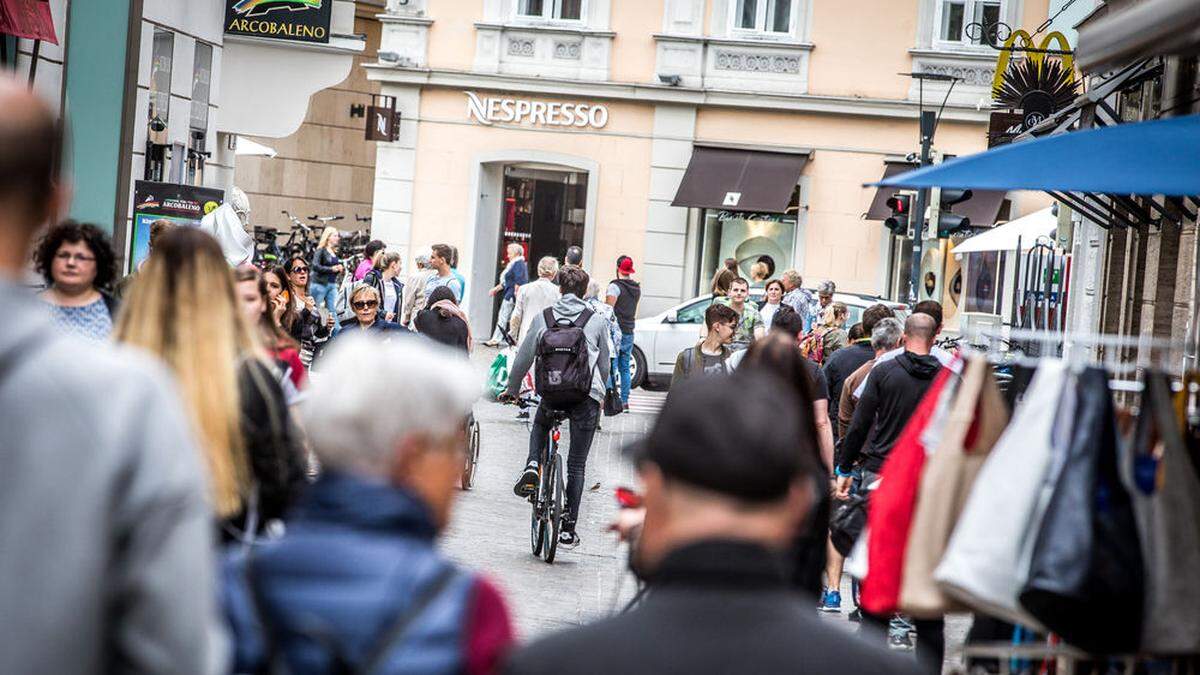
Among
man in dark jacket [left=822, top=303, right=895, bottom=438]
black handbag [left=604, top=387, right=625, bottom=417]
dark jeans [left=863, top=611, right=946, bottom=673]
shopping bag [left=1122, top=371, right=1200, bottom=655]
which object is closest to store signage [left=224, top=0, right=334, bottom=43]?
black handbag [left=604, top=387, right=625, bottom=417]

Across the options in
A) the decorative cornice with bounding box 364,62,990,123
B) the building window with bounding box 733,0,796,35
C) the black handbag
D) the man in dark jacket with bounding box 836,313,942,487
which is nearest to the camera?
the man in dark jacket with bounding box 836,313,942,487

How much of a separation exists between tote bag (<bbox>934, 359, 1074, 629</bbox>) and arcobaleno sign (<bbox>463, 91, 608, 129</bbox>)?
25.8m

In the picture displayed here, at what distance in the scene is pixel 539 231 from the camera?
104ft

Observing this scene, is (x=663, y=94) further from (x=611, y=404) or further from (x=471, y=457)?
(x=471, y=457)

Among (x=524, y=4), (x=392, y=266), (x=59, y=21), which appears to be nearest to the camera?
(x=59, y=21)

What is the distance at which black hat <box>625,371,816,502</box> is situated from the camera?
269 cm

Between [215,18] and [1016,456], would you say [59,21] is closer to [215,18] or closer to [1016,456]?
[215,18]

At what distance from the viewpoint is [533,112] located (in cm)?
3047

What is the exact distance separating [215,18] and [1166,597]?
1680 cm

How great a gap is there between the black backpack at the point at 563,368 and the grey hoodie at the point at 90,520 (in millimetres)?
9003

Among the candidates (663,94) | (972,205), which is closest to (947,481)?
(972,205)

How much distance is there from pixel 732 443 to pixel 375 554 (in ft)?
2.06

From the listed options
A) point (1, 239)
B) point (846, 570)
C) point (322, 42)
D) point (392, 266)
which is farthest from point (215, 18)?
point (1, 239)

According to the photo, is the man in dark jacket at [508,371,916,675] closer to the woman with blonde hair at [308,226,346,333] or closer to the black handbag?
the black handbag
